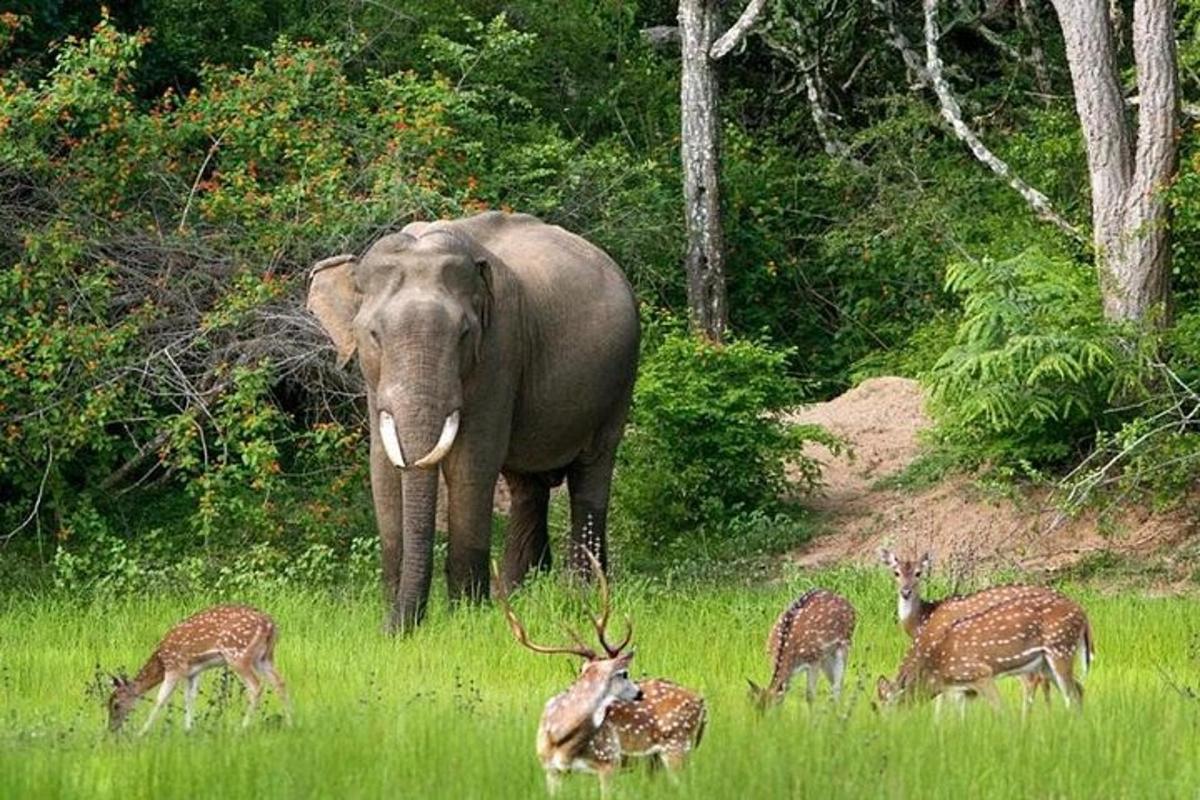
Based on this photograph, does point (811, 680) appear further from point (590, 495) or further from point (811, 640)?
point (590, 495)

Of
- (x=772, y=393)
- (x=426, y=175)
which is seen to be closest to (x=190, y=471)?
(x=426, y=175)

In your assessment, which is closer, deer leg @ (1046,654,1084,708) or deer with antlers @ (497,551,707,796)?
deer with antlers @ (497,551,707,796)

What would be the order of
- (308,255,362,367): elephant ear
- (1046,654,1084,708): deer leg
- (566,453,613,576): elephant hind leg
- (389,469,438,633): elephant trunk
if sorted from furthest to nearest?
(566,453,613,576): elephant hind leg
(308,255,362,367): elephant ear
(389,469,438,633): elephant trunk
(1046,654,1084,708): deer leg

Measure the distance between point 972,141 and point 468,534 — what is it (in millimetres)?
8936

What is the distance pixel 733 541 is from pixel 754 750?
10.8m

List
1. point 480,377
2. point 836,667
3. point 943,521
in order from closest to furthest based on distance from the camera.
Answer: point 836,667, point 480,377, point 943,521

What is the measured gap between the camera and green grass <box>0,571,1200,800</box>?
9023mm

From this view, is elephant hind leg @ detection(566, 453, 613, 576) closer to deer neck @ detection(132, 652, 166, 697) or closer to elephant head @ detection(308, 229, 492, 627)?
elephant head @ detection(308, 229, 492, 627)

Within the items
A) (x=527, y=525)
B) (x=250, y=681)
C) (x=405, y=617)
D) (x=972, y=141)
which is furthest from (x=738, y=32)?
(x=250, y=681)

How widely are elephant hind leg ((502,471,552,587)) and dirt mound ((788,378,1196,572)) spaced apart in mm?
2515

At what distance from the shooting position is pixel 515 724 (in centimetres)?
1047

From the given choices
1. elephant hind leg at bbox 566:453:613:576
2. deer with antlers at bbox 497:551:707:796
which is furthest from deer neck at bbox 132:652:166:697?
elephant hind leg at bbox 566:453:613:576

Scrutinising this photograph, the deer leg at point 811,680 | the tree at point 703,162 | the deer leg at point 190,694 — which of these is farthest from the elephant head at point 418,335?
the tree at point 703,162

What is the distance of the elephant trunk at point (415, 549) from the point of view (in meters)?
14.9
